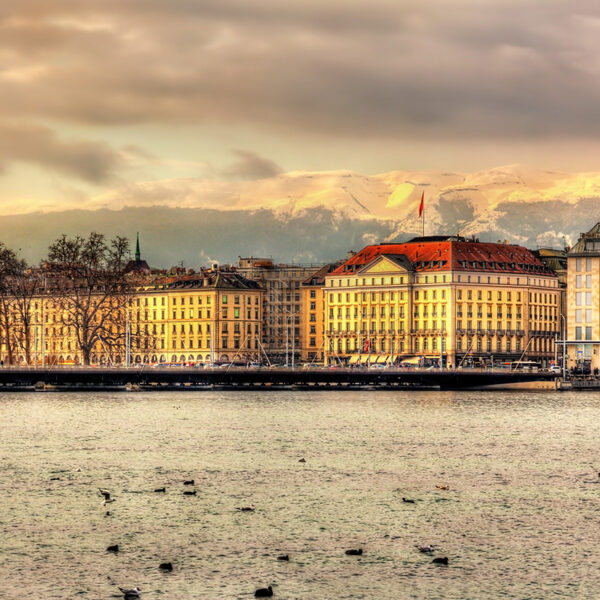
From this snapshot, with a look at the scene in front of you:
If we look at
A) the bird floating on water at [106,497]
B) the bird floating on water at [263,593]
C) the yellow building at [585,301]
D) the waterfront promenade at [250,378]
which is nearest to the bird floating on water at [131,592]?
the bird floating on water at [263,593]

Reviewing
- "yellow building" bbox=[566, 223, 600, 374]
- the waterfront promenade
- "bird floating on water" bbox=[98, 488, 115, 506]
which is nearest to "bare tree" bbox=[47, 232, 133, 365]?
the waterfront promenade

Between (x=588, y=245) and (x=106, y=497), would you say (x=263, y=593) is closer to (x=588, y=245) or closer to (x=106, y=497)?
(x=106, y=497)

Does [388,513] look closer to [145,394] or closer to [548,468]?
[548,468]

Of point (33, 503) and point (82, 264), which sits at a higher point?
point (82, 264)

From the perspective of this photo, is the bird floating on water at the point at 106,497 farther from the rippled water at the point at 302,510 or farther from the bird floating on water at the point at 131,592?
the bird floating on water at the point at 131,592

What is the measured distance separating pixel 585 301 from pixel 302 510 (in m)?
133

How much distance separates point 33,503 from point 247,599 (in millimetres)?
17363

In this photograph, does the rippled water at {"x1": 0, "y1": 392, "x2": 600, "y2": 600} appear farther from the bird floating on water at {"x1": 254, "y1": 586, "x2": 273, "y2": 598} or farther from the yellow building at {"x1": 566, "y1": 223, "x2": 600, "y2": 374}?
the yellow building at {"x1": 566, "y1": 223, "x2": 600, "y2": 374}

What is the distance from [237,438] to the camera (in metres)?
84.6

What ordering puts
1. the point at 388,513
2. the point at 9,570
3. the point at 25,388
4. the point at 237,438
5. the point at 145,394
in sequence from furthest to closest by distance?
the point at 25,388 < the point at 145,394 < the point at 237,438 < the point at 388,513 < the point at 9,570

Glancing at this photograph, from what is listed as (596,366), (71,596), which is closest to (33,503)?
(71,596)

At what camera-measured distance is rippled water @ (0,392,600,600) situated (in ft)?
130

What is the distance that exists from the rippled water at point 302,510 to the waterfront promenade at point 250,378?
72918 mm

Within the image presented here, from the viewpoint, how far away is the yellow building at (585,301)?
179 m
